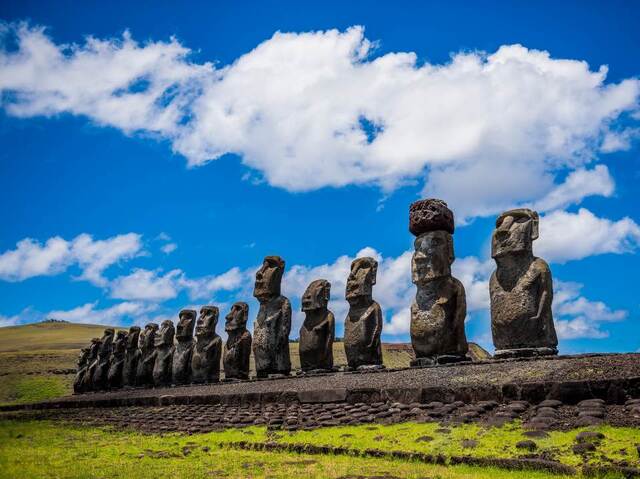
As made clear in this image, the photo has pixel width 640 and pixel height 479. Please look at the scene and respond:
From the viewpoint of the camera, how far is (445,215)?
15148mm

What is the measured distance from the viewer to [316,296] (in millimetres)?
18312

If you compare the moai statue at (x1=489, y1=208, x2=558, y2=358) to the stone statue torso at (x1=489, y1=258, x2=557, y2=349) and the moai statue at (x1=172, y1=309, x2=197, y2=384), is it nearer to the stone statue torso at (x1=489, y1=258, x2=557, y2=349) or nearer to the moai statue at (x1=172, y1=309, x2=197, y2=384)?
the stone statue torso at (x1=489, y1=258, x2=557, y2=349)

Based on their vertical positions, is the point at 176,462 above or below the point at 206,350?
below

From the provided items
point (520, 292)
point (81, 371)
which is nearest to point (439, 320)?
point (520, 292)

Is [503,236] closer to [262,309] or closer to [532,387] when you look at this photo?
[532,387]

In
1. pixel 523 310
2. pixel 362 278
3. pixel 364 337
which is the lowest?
pixel 364 337

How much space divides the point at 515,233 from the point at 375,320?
4773 mm

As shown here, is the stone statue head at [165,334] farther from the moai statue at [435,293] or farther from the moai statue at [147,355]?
the moai statue at [435,293]

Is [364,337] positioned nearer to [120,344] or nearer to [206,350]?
[206,350]

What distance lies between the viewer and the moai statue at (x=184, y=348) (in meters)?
23.8

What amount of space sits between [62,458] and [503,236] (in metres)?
9.46

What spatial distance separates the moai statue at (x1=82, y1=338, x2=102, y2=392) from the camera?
30.0 meters

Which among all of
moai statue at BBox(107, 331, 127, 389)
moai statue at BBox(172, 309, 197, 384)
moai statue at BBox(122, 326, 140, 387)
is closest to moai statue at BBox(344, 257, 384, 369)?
moai statue at BBox(172, 309, 197, 384)

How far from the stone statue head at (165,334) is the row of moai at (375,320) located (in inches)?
1.7
